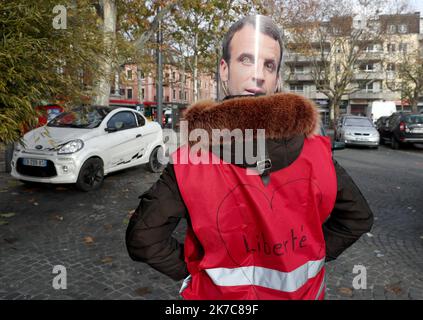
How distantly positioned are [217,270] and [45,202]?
5.81 m

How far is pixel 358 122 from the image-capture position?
1791 centimetres

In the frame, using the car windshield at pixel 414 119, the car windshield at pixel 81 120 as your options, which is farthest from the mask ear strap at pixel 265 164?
the car windshield at pixel 414 119

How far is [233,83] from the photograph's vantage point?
1.50 metres

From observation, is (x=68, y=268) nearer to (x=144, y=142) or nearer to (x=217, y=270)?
(x=217, y=270)

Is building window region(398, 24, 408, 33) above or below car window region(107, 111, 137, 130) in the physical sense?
above

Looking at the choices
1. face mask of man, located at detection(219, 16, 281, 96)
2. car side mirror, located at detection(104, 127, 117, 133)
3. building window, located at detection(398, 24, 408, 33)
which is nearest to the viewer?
face mask of man, located at detection(219, 16, 281, 96)

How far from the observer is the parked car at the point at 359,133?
16.7 meters

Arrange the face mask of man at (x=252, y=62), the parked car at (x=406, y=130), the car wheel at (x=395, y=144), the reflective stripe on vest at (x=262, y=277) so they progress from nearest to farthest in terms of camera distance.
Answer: the reflective stripe on vest at (x=262, y=277) < the face mask of man at (x=252, y=62) < the parked car at (x=406, y=130) < the car wheel at (x=395, y=144)

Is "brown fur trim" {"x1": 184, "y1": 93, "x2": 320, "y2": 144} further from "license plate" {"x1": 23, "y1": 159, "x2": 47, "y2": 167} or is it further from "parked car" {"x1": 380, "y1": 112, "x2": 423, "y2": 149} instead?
"parked car" {"x1": 380, "y1": 112, "x2": 423, "y2": 149}

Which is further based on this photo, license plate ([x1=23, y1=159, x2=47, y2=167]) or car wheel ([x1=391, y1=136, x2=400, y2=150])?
car wheel ([x1=391, y1=136, x2=400, y2=150])

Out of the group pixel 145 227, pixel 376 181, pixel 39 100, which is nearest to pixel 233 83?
pixel 145 227

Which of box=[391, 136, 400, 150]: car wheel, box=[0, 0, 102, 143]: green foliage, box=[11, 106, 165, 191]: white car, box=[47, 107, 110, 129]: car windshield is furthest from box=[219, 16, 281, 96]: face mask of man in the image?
box=[391, 136, 400, 150]: car wheel

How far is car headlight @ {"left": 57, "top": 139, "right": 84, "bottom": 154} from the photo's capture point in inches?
267

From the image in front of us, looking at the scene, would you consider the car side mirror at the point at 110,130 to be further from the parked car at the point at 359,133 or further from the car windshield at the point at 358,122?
the car windshield at the point at 358,122
